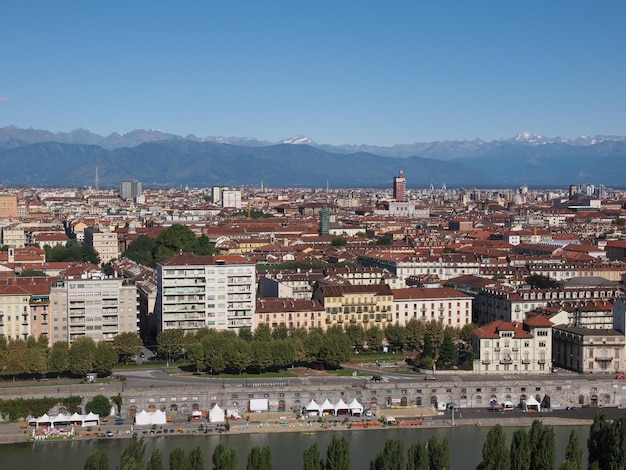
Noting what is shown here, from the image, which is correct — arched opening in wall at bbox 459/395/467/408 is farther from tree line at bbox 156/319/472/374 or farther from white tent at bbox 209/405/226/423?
white tent at bbox 209/405/226/423

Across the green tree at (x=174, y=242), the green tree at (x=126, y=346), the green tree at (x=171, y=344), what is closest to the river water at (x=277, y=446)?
the green tree at (x=126, y=346)

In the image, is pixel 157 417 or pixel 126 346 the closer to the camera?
pixel 157 417

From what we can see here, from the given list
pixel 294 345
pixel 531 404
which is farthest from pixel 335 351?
pixel 531 404

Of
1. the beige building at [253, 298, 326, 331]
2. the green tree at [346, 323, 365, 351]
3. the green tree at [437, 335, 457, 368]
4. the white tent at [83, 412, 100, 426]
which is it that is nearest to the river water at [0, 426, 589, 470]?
the white tent at [83, 412, 100, 426]

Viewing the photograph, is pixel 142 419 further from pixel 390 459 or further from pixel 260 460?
pixel 390 459

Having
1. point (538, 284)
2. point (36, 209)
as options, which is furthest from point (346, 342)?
point (36, 209)

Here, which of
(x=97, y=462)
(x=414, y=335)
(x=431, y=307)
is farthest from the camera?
(x=431, y=307)
